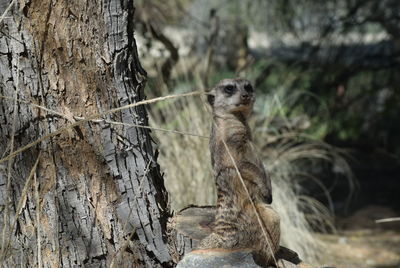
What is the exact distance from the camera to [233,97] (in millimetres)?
2332

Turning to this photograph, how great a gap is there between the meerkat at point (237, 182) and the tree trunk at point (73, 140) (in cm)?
28

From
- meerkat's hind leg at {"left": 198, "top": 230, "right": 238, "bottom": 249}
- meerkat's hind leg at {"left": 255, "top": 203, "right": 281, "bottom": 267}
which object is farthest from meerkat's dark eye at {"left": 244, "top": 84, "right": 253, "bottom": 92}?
meerkat's hind leg at {"left": 198, "top": 230, "right": 238, "bottom": 249}

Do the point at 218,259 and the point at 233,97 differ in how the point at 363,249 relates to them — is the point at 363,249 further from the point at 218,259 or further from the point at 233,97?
the point at 218,259

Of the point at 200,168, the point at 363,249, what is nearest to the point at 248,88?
the point at 200,168

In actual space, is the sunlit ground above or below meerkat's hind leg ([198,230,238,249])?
below

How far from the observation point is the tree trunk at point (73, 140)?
181cm

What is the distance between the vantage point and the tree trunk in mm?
1812

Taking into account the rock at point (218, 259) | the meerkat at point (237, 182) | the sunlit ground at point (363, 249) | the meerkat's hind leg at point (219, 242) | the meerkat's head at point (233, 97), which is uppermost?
the meerkat's head at point (233, 97)

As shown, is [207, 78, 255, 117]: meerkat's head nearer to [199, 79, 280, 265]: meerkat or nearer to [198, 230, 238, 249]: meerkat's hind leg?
[199, 79, 280, 265]: meerkat

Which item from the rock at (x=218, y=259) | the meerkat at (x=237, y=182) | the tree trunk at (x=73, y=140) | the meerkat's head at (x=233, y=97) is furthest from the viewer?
the meerkat's head at (x=233, y=97)

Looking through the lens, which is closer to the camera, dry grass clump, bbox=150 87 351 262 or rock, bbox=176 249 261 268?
rock, bbox=176 249 261 268

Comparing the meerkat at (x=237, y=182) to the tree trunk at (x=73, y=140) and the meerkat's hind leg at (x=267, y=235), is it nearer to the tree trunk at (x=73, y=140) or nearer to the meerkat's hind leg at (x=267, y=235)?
the meerkat's hind leg at (x=267, y=235)

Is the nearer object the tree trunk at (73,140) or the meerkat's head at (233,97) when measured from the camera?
the tree trunk at (73,140)

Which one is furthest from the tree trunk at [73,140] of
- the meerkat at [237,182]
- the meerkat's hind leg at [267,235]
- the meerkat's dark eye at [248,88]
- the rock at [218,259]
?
the meerkat's dark eye at [248,88]
